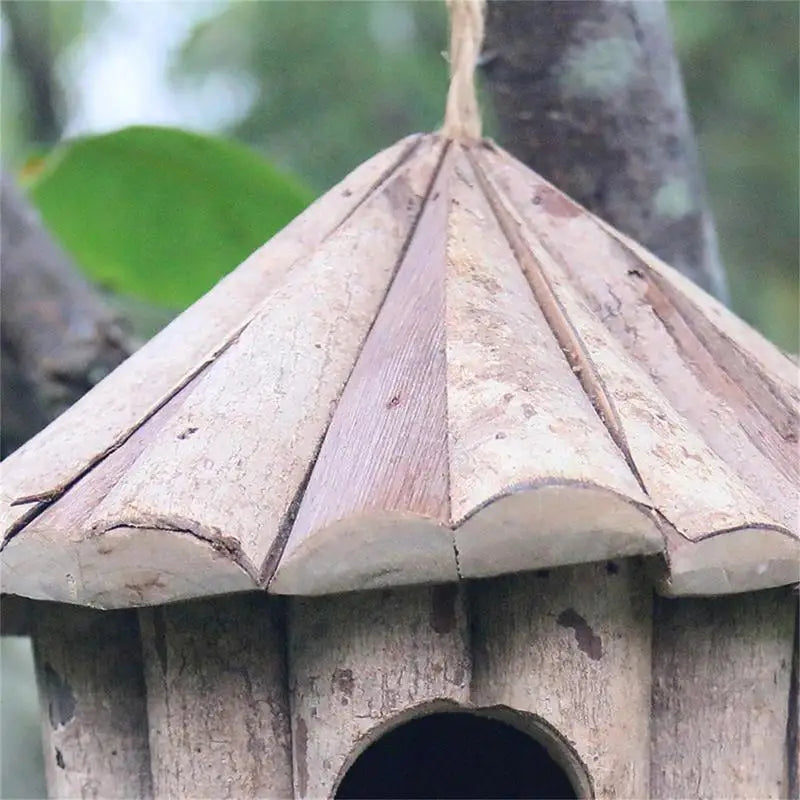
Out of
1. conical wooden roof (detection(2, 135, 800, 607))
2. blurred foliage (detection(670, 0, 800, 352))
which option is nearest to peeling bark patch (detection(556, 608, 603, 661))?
conical wooden roof (detection(2, 135, 800, 607))

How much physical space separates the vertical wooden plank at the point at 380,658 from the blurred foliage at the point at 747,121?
301 centimetres

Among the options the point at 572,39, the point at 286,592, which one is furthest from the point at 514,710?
the point at 572,39

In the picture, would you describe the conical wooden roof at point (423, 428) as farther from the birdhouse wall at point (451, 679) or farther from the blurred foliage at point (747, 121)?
the blurred foliage at point (747, 121)

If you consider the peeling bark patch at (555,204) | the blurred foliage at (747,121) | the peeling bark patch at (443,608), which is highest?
the blurred foliage at (747,121)

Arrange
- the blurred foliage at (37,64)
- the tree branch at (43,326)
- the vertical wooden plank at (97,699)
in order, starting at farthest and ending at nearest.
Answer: the blurred foliage at (37,64), the tree branch at (43,326), the vertical wooden plank at (97,699)

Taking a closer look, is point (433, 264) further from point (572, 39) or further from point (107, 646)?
point (572, 39)

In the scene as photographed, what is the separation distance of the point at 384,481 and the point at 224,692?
262mm

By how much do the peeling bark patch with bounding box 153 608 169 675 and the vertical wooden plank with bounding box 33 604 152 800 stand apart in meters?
0.07

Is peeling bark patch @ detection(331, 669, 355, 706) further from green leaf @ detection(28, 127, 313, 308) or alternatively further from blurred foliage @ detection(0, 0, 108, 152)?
blurred foliage @ detection(0, 0, 108, 152)

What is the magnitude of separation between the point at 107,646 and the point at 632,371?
Result: 0.47 metres

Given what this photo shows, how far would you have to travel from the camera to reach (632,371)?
0.80 m

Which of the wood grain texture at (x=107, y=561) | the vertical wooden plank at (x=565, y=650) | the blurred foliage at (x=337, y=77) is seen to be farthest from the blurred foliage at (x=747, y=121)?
the wood grain texture at (x=107, y=561)

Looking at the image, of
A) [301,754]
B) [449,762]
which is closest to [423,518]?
[301,754]

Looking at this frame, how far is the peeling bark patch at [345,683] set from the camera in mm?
788
